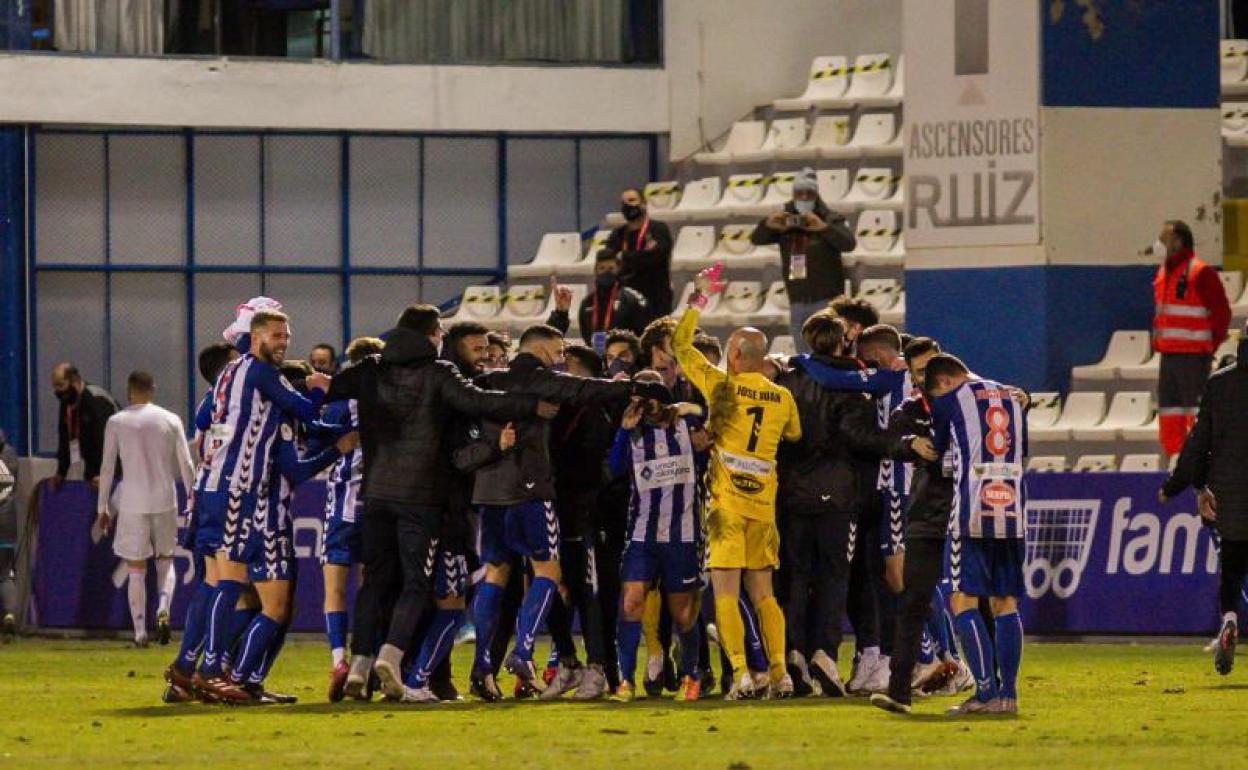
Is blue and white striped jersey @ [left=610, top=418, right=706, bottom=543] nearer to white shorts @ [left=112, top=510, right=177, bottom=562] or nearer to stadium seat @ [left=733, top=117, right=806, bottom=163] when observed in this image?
white shorts @ [left=112, top=510, right=177, bottom=562]

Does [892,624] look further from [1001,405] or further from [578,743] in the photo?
[578,743]

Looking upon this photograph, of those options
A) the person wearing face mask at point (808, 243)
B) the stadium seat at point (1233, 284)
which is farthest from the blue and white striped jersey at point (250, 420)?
the stadium seat at point (1233, 284)

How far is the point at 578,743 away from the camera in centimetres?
1380

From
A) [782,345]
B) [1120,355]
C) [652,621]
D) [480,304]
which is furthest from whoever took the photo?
[480,304]

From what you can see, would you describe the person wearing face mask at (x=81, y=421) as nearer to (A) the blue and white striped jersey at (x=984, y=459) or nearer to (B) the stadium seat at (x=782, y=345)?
(B) the stadium seat at (x=782, y=345)

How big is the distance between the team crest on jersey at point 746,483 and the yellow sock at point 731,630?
60cm

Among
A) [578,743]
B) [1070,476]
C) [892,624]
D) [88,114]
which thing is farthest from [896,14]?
[578,743]

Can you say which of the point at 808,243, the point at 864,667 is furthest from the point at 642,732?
the point at 808,243

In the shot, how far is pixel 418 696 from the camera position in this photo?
54.0 feet

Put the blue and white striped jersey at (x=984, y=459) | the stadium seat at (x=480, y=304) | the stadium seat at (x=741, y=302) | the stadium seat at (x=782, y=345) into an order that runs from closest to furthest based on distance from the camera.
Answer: the blue and white striped jersey at (x=984, y=459) → the stadium seat at (x=782, y=345) → the stadium seat at (x=741, y=302) → the stadium seat at (x=480, y=304)

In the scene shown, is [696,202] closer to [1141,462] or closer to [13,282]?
[13,282]

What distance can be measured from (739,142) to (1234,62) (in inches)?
229

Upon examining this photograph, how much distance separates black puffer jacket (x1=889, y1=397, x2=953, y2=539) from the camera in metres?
15.1

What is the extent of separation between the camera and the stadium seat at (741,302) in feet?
102
